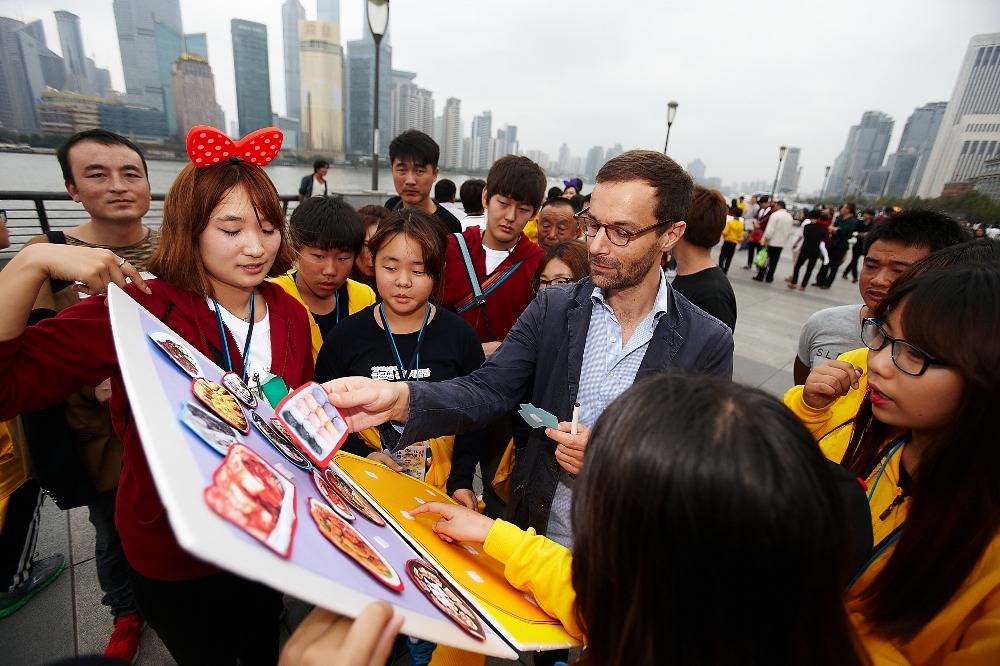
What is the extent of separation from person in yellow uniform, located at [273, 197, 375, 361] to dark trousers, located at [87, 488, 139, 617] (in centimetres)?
113

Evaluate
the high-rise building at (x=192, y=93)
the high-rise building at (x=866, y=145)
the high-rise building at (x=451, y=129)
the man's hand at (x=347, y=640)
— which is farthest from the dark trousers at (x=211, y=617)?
the high-rise building at (x=866, y=145)

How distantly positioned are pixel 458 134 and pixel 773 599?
3242cm

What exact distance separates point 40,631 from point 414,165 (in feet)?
12.4

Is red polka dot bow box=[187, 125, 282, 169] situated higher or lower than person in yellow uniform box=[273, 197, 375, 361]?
higher

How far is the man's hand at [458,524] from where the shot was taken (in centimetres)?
118

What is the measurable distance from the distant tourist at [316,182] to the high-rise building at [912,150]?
58.8 m

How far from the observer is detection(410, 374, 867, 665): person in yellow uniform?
0.62m

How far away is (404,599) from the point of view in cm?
67

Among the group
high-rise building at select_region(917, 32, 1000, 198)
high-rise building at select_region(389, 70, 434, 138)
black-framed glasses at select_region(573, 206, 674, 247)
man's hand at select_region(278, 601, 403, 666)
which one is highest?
high-rise building at select_region(917, 32, 1000, 198)

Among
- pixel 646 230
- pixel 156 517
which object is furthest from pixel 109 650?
pixel 646 230

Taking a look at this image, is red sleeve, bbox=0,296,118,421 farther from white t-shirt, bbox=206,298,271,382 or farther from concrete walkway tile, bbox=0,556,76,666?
concrete walkway tile, bbox=0,556,76,666

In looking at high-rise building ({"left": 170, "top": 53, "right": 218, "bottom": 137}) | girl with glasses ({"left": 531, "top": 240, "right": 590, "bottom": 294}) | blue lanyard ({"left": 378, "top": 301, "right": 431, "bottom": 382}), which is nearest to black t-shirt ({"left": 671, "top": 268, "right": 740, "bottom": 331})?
girl with glasses ({"left": 531, "top": 240, "right": 590, "bottom": 294})

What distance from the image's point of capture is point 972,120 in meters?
34.3

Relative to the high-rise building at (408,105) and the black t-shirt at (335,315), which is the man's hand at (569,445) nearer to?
the black t-shirt at (335,315)
